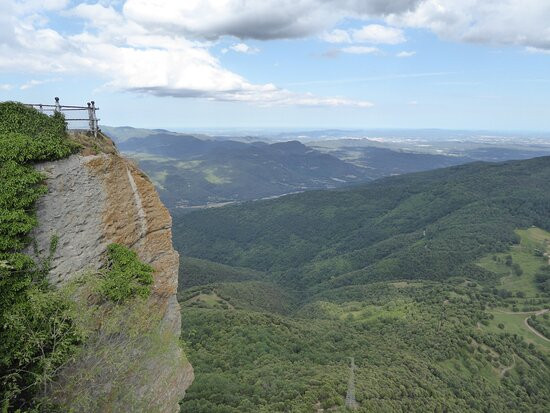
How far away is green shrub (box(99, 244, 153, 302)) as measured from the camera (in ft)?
69.8

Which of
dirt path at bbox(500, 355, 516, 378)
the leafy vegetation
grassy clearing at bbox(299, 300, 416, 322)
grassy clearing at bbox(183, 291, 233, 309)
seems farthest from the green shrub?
grassy clearing at bbox(299, 300, 416, 322)

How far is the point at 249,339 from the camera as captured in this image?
9300cm

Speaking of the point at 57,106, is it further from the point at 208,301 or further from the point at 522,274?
the point at 522,274

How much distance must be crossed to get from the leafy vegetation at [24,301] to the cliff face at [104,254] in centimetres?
83

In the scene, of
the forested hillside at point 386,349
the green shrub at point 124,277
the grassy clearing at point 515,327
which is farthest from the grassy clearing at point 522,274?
the green shrub at point 124,277

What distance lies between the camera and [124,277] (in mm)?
22234

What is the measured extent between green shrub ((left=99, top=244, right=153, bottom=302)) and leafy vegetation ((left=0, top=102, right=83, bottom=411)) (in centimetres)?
306

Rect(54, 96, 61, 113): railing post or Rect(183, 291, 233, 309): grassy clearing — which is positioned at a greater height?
Rect(54, 96, 61, 113): railing post

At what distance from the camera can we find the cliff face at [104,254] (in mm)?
19391

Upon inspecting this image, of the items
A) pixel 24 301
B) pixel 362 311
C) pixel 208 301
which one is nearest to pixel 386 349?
pixel 362 311

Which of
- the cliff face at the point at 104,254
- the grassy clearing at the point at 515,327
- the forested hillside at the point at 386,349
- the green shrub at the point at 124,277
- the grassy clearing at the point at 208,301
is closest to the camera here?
the cliff face at the point at 104,254

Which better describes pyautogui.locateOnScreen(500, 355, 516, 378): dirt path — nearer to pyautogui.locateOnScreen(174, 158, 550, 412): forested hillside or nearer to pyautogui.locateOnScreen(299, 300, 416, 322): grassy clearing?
pyautogui.locateOnScreen(174, 158, 550, 412): forested hillside

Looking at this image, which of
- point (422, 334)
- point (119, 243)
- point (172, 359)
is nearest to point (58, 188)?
point (119, 243)

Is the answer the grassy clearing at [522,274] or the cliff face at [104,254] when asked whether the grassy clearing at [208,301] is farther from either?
the grassy clearing at [522,274]
